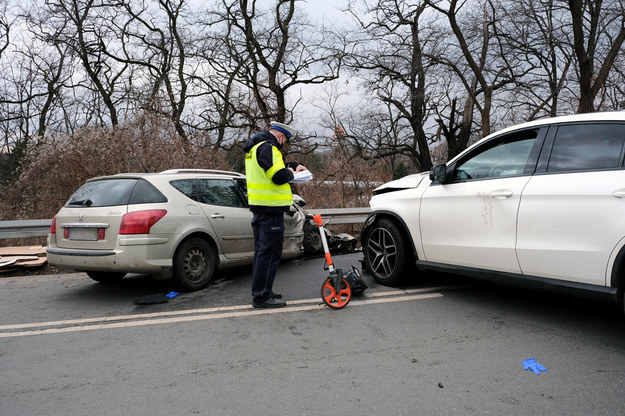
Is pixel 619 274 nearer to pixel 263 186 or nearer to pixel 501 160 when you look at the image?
pixel 501 160

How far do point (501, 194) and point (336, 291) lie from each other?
183 centimetres

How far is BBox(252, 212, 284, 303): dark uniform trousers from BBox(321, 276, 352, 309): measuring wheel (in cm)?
58

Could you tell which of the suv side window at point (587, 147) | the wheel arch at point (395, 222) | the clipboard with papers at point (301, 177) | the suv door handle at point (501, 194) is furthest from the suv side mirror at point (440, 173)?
the clipboard with papers at point (301, 177)

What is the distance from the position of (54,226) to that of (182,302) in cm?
198

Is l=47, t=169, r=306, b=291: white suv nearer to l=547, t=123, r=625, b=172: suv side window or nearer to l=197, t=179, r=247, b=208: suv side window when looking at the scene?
l=197, t=179, r=247, b=208: suv side window

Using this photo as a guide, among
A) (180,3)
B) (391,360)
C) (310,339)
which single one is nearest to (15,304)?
(310,339)

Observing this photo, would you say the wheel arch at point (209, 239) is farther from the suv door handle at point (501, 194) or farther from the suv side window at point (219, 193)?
the suv door handle at point (501, 194)

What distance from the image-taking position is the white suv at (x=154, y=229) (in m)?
4.79

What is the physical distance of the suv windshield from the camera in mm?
5035

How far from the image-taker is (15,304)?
4988 mm

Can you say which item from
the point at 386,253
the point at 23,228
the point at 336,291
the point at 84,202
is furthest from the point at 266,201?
the point at 23,228

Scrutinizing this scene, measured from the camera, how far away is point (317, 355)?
3297 mm

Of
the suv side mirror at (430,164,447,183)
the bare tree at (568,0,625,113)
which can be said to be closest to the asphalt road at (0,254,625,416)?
the suv side mirror at (430,164,447,183)

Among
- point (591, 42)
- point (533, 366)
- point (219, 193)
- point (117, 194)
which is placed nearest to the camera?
point (533, 366)
